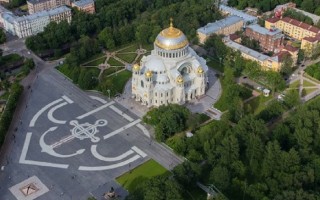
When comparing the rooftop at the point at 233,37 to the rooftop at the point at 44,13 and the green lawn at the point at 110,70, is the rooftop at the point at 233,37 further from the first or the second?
the rooftop at the point at 44,13

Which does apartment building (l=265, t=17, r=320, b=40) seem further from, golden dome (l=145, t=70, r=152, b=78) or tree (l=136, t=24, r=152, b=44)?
golden dome (l=145, t=70, r=152, b=78)

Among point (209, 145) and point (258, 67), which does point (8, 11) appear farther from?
point (209, 145)

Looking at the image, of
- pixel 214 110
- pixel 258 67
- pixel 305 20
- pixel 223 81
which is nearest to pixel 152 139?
pixel 214 110

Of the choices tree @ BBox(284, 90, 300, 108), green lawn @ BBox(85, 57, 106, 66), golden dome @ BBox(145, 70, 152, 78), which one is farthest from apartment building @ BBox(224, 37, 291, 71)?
green lawn @ BBox(85, 57, 106, 66)

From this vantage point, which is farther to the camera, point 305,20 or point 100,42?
point 305,20

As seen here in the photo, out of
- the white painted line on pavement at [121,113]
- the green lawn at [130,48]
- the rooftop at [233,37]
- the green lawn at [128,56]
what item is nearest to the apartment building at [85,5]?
the green lawn at [130,48]

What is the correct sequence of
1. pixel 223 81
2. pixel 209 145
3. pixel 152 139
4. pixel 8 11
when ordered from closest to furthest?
pixel 209 145 → pixel 152 139 → pixel 223 81 → pixel 8 11

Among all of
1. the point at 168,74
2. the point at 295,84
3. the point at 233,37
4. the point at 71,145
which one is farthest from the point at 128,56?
the point at 295,84
